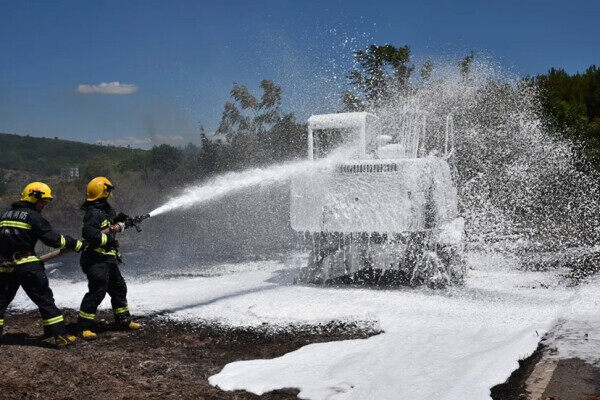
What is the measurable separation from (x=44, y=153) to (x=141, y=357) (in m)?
87.7

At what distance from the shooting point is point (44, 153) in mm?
84625

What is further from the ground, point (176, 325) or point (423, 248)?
point (423, 248)

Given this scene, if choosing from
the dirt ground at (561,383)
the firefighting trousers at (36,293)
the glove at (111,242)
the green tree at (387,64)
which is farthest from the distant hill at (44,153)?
the dirt ground at (561,383)

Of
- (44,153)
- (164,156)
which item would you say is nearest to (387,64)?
(164,156)

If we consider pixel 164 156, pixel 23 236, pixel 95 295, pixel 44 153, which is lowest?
pixel 95 295

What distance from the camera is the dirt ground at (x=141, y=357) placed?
445 centimetres

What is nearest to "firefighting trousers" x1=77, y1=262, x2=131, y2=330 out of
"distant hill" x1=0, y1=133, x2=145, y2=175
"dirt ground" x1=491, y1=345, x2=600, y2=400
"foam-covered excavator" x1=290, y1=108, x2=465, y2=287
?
"foam-covered excavator" x1=290, y1=108, x2=465, y2=287

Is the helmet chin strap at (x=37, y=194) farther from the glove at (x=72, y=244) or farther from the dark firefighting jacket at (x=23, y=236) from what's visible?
the glove at (x=72, y=244)

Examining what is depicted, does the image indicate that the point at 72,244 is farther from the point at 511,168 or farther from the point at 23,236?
the point at 511,168

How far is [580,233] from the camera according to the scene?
14.4 metres

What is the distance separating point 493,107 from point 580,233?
604cm

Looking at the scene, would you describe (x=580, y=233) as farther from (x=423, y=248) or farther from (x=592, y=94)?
(x=592, y=94)

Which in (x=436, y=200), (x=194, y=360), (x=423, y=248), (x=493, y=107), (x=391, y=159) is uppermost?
(x=493, y=107)

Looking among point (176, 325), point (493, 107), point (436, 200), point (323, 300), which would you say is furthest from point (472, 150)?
point (176, 325)
